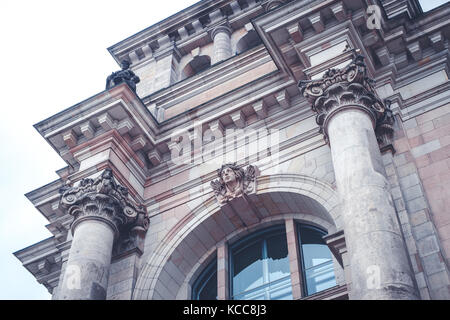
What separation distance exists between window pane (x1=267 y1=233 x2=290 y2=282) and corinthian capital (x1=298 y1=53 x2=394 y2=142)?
2.89 m

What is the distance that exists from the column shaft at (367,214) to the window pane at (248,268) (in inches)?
147

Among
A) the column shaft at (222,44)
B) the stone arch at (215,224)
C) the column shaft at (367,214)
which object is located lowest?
the column shaft at (367,214)

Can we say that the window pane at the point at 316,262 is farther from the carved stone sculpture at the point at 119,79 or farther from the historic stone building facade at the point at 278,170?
the carved stone sculpture at the point at 119,79

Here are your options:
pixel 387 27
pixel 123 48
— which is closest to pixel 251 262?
pixel 387 27

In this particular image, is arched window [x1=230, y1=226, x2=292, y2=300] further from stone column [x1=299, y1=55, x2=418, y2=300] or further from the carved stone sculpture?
the carved stone sculpture

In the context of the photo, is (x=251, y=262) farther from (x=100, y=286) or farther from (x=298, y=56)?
(x=298, y=56)

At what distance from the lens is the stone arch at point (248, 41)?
2581 centimetres

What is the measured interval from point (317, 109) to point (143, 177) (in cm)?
548

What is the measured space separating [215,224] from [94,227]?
2838 mm

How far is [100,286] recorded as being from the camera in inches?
582

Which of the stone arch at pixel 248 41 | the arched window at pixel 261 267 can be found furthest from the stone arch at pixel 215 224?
the stone arch at pixel 248 41

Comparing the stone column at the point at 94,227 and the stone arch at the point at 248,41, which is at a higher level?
the stone arch at the point at 248,41

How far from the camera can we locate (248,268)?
651 inches

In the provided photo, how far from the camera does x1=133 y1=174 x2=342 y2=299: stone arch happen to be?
52.3ft
